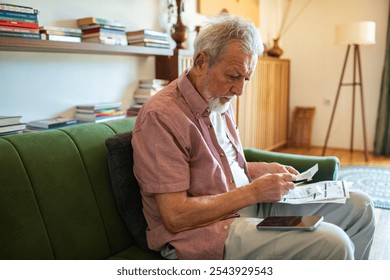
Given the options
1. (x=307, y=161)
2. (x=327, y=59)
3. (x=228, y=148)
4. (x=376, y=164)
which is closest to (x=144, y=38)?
(x=228, y=148)

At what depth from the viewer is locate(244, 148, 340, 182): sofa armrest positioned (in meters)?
1.74

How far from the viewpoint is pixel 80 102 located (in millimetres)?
2215

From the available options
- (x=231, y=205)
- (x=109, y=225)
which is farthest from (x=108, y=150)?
(x=231, y=205)

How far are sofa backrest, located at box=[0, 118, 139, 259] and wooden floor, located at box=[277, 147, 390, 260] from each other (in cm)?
148

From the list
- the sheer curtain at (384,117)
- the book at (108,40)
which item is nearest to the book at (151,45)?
the book at (108,40)

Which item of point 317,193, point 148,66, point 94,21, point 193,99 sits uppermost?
point 94,21

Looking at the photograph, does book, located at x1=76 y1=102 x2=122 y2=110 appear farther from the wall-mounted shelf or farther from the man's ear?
the man's ear

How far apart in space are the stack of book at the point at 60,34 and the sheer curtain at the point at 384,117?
3596 millimetres

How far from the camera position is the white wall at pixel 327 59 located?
4.44m

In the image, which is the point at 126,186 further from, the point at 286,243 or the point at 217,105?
the point at 286,243

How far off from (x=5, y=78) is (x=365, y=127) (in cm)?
399

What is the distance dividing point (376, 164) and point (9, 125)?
12.0 ft

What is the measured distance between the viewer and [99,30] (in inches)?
80.6
